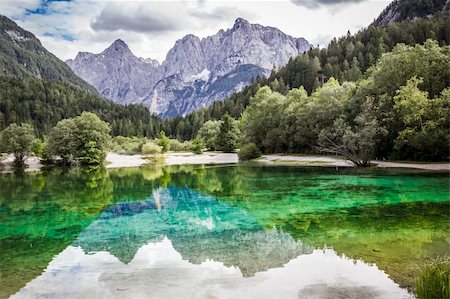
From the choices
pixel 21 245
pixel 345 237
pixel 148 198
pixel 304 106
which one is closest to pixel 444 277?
pixel 345 237

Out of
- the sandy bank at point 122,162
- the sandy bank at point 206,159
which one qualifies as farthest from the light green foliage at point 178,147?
the sandy bank at point 206,159

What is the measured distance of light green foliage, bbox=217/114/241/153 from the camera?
9475 centimetres

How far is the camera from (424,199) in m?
23.2

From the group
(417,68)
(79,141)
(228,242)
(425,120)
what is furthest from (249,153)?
(228,242)

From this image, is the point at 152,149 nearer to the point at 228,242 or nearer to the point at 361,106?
the point at 361,106

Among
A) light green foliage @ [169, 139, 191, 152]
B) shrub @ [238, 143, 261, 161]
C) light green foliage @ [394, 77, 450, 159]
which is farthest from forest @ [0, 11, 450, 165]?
light green foliage @ [169, 139, 191, 152]

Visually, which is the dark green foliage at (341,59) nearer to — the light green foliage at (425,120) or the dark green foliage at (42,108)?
the dark green foliage at (42,108)

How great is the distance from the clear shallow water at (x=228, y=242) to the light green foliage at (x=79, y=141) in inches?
1607

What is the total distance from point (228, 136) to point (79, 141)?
36.4m

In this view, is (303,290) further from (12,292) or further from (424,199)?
(424,199)

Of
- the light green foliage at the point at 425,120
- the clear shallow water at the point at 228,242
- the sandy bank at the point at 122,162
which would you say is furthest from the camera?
the sandy bank at the point at 122,162

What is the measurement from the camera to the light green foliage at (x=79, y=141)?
69375 mm

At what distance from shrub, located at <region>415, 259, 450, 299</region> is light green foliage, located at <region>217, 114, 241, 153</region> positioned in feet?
284

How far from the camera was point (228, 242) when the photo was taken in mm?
15383
